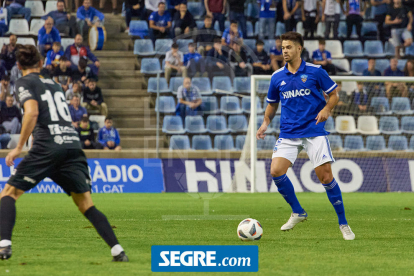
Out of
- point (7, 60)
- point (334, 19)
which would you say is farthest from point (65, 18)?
point (334, 19)

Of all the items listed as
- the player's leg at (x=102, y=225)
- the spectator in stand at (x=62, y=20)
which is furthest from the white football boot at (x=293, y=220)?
the spectator in stand at (x=62, y=20)

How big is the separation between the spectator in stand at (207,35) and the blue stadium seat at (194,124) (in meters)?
2.30

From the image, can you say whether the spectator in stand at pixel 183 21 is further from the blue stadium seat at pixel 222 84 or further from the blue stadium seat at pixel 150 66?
the blue stadium seat at pixel 222 84

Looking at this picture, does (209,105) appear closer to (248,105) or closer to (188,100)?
(188,100)

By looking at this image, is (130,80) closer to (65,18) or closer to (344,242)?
(65,18)

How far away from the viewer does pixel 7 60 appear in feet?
56.2

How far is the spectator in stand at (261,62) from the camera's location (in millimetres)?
17062

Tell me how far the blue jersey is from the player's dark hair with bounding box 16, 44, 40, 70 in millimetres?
3047

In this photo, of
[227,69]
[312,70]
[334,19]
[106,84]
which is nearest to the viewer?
[312,70]

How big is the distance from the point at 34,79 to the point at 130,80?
13.0 meters

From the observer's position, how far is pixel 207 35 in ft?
57.9

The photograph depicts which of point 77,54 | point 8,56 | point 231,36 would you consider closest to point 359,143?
point 231,36

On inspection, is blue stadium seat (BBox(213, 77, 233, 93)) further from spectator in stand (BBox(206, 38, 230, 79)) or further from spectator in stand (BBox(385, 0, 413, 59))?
spectator in stand (BBox(385, 0, 413, 59))

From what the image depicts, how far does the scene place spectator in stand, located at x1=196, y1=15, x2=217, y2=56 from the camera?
55.5 ft
